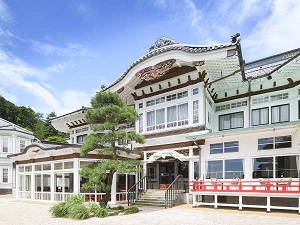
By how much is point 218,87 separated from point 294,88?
4.38 metres

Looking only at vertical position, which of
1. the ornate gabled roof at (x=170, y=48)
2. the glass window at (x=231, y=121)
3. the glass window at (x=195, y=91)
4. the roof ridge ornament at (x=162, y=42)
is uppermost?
the roof ridge ornament at (x=162, y=42)

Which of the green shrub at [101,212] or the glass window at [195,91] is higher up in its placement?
the glass window at [195,91]

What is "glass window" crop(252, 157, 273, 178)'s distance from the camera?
13062mm

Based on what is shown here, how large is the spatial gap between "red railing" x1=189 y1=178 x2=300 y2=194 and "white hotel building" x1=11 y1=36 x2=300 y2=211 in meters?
0.13

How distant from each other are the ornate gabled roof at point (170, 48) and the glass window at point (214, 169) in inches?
231

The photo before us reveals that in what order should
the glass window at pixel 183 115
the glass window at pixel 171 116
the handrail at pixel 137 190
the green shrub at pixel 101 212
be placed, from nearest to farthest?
the green shrub at pixel 101 212
the handrail at pixel 137 190
the glass window at pixel 183 115
the glass window at pixel 171 116

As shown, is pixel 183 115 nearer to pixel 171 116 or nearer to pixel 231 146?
pixel 171 116

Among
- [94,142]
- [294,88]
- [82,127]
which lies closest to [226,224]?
[94,142]

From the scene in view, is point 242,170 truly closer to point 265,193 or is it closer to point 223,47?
point 265,193

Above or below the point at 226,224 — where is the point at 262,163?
above

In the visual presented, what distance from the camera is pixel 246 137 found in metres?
13.8

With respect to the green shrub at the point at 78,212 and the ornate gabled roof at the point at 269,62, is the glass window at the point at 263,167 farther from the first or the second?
the green shrub at the point at 78,212

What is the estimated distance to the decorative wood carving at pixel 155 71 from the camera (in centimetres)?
1669

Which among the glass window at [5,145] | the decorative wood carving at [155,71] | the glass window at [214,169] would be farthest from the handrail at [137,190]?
the glass window at [5,145]
